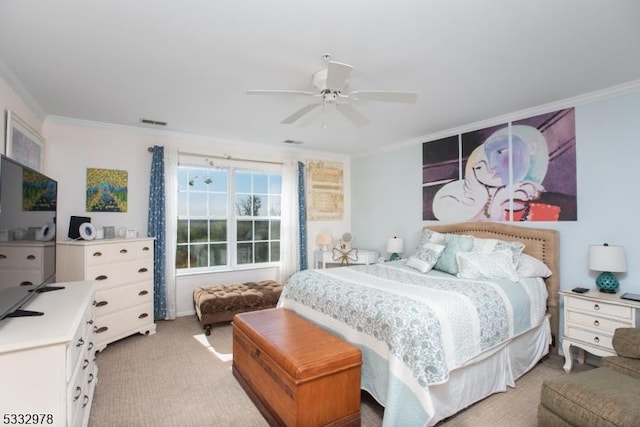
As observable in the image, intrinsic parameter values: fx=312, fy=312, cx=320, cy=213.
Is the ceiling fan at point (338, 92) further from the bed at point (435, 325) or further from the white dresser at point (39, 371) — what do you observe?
the white dresser at point (39, 371)

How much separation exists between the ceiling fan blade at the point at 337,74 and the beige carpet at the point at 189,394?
228 cm

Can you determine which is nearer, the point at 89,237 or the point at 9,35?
the point at 9,35

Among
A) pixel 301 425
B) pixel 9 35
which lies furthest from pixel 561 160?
pixel 9 35

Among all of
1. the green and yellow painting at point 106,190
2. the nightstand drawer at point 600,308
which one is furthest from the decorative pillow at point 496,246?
the green and yellow painting at point 106,190

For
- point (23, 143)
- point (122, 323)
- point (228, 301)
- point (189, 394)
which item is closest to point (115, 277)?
point (122, 323)

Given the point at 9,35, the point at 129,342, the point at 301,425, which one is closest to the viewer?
the point at 301,425

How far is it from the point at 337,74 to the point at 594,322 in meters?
2.85

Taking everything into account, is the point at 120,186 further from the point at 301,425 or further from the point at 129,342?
the point at 301,425

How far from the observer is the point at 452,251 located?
3305 millimetres

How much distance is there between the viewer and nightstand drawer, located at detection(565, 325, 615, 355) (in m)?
2.50

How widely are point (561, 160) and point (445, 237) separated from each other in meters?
1.34

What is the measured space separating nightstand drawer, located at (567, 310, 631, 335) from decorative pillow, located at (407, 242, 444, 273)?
3.92 ft

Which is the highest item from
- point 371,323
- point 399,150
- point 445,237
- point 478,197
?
point 399,150

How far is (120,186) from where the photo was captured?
393cm
